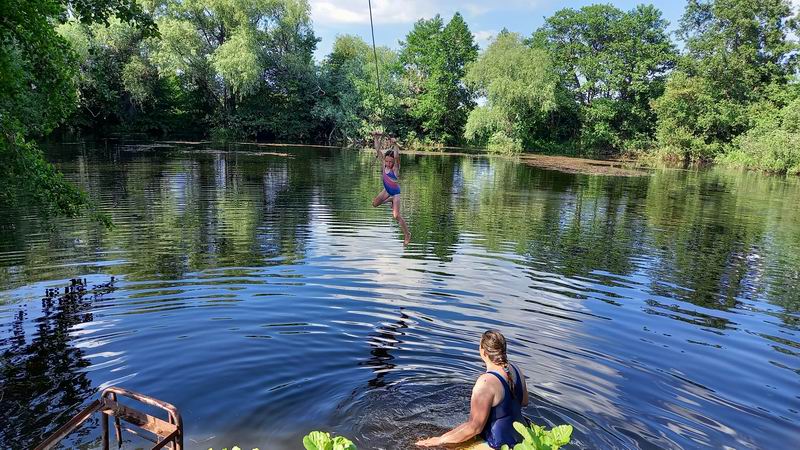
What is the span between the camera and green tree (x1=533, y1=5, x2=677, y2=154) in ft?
205

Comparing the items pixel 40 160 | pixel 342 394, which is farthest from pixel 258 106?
pixel 342 394

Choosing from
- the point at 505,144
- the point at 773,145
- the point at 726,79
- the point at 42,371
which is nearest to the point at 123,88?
the point at 505,144

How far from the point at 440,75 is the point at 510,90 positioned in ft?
41.0

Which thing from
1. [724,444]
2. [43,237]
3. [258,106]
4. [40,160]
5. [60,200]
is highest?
[258,106]

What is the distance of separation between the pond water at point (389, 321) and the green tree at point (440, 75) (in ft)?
144

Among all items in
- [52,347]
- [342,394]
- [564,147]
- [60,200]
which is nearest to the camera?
[342,394]

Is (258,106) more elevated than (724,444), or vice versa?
(258,106)

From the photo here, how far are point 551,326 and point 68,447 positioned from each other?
7.31 m

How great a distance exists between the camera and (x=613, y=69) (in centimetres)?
6291

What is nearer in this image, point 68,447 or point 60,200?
point 68,447

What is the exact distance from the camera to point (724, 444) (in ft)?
20.0

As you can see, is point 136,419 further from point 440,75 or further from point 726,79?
point 726,79

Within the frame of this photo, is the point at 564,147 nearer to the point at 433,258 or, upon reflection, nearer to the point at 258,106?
the point at 258,106

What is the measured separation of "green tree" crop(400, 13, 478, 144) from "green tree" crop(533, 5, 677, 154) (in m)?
11.4
